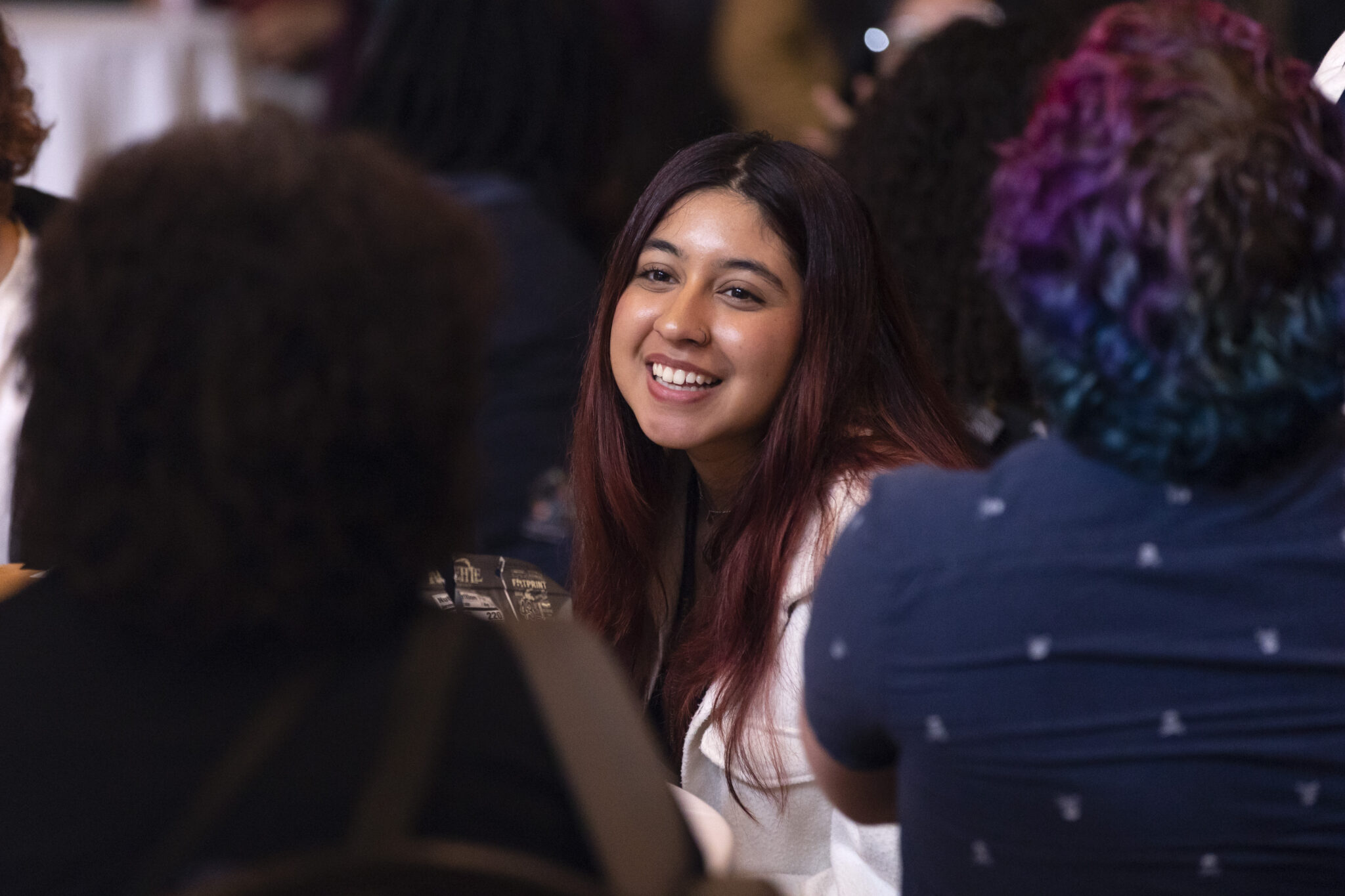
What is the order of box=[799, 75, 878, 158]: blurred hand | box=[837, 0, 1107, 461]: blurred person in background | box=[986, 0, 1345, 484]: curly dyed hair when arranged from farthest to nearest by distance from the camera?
box=[799, 75, 878, 158]: blurred hand < box=[837, 0, 1107, 461]: blurred person in background < box=[986, 0, 1345, 484]: curly dyed hair

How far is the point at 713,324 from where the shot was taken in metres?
1.73

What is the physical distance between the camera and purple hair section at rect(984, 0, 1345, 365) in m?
0.91

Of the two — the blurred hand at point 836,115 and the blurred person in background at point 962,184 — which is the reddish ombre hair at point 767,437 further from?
the blurred hand at point 836,115

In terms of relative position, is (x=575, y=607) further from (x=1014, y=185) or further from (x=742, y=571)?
(x=1014, y=185)

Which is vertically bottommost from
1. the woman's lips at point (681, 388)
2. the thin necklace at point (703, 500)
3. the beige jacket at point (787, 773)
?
the beige jacket at point (787, 773)

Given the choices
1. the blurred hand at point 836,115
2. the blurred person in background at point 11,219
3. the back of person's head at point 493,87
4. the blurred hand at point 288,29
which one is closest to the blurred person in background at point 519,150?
the back of person's head at point 493,87

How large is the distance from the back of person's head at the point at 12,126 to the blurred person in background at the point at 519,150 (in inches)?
37.5

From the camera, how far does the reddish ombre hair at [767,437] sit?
64.3 inches

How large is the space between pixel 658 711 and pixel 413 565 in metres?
0.98

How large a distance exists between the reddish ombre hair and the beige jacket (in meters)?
0.02

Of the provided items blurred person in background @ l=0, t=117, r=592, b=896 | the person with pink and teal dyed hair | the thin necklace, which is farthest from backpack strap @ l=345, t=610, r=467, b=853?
the thin necklace

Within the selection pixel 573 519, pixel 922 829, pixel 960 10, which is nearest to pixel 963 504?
pixel 922 829

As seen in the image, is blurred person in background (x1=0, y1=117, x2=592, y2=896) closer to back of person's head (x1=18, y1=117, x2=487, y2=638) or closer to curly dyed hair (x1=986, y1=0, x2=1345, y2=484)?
back of person's head (x1=18, y1=117, x2=487, y2=638)

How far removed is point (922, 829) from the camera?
106 centimetres
